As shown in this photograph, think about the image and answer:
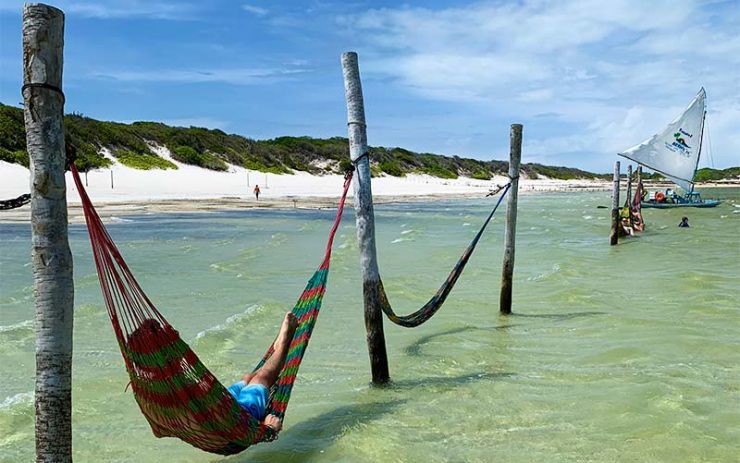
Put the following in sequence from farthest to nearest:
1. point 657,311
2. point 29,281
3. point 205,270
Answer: point 205,270 < point 29,281 < point 657,311

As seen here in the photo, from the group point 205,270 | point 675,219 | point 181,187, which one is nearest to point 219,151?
point 181,187

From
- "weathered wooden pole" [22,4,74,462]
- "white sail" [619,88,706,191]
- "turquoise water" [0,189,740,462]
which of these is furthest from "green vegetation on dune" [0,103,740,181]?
"weathered wooden pole" [22,4,74,462]

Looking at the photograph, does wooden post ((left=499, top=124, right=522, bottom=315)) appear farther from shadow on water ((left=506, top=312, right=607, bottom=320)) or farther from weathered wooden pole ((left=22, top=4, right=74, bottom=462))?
weathered wooden pole ((left=22, top=4, right=74, bottom=462))

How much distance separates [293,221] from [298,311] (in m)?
20.0

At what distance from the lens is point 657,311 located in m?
8.66

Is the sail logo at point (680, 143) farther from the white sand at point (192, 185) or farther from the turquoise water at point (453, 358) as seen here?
the white sand at point (192, 185)

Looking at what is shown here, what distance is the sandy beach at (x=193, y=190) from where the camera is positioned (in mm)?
28172

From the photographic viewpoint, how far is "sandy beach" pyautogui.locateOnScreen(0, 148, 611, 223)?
2817 centimetres

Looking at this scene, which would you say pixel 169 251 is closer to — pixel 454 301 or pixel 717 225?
pixel 454 301

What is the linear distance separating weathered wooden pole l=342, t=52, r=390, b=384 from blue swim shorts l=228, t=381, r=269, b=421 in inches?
58.4

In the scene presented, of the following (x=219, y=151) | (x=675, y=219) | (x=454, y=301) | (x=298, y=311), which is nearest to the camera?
(x=298, y=311)

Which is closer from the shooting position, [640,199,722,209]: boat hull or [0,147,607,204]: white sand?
[640,199,722,209]: boat hull

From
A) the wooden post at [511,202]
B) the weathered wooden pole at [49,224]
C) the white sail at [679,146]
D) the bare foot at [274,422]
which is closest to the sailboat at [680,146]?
the white sail at [679,146]

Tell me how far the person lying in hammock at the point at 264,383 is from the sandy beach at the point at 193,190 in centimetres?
1849
